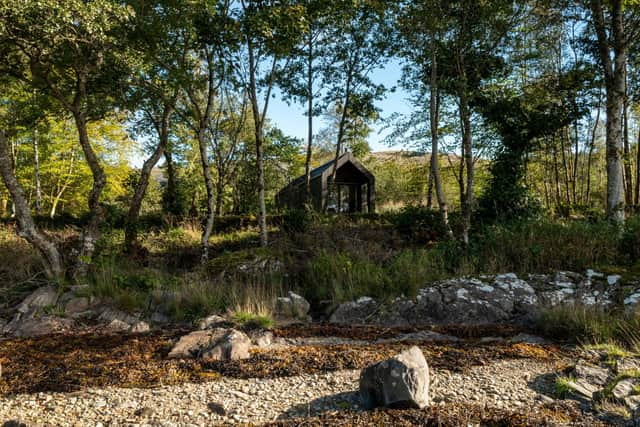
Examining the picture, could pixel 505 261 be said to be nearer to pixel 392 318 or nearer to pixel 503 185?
pixel 392 318

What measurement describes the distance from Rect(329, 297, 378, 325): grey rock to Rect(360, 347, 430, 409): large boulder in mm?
2468

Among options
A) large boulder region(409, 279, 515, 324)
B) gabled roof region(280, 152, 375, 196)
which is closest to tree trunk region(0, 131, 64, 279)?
large boulder region(409, 279, 515, 324)

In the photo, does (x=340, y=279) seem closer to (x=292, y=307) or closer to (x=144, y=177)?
(x=292, y=307)

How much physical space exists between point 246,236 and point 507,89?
869 centimetres

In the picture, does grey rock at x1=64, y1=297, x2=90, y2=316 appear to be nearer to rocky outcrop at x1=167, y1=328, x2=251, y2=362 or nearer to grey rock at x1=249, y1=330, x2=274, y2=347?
rocky outcrop at x1=167, y1=328, x2=251, y2=362

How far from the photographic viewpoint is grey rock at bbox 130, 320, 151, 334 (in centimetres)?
468

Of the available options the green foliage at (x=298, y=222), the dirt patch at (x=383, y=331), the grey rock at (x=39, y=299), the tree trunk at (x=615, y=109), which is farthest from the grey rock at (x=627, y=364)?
the green foliage at (x=298, y=222)

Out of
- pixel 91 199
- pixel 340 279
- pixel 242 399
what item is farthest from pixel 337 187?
pixel 242 399

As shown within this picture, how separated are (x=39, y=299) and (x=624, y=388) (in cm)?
775

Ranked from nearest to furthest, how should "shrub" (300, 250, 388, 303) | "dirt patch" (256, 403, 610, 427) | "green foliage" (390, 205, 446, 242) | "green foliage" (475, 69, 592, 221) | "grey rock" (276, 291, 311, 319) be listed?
"dirt patch" (256, 403, 610, 427) → "grey rock" (276, 291, 311, 319) → "shrub" (300, 250, 388, 303) → "green foliage" (390, 205, 446, 242) → "green foliage" (475, 69, 592, 221)

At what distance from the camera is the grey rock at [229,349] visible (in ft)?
11.4

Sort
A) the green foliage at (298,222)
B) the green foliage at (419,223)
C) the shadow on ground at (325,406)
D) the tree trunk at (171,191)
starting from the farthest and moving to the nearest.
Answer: the tree trunk at (171,191) < the green foliage at (298,222) < the green foliage at (419,223) < the shadow on ground at (325,406)

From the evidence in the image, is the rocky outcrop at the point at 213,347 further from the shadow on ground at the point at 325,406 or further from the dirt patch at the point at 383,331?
the shadow on ground at the point at 325,406

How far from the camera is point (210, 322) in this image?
187 inches
